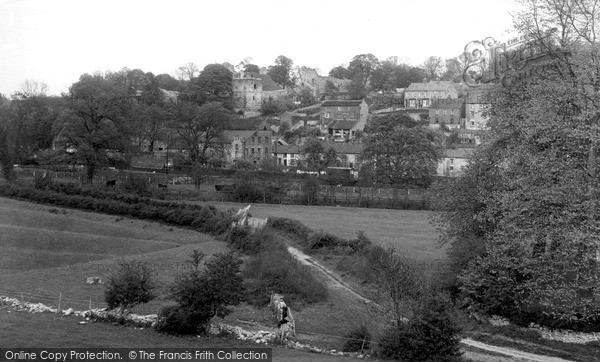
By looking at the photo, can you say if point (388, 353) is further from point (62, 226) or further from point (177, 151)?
point (177, 151)

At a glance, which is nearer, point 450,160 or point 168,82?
point 450,160

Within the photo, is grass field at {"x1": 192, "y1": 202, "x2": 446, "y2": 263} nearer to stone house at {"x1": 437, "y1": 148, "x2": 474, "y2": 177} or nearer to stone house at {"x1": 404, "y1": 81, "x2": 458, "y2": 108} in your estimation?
stone house at {"x1": 437, "y1": 148, "x2": 474, "y2": 177}

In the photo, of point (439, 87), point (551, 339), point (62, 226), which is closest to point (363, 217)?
point (62, 226)

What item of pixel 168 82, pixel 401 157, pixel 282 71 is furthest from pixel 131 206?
pixel 282 71

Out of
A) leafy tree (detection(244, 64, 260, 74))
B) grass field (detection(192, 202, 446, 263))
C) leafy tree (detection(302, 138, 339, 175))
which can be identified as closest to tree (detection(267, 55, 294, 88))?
leafy tree (detection(244, 64, 260, 74))

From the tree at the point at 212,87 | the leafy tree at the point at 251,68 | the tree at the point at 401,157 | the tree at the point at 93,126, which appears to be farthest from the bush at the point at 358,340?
the leafy tree at the point at 251,68

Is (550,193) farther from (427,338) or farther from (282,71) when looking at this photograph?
(282,71)

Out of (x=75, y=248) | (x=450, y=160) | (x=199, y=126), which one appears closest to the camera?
(x=75, y=248)
